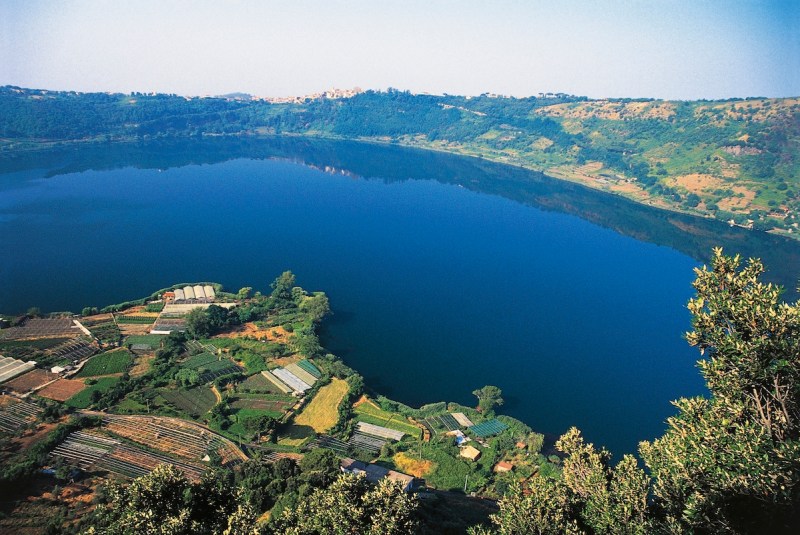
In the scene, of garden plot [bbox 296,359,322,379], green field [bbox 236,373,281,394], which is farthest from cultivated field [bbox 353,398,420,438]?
green field [bbox 236,373,281,394]

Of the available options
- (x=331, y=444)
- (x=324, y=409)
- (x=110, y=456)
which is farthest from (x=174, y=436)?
(x=331, y=444)

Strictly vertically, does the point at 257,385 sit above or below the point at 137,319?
below

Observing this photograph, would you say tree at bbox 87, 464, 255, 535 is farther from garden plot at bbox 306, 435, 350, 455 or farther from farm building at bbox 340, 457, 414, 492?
garden plot at bbox 306, 435, 350, 455

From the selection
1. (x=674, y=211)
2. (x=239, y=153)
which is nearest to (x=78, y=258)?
(x=239, y=153)

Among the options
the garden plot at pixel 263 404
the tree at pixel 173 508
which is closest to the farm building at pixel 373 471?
the garden plot at pixel 263 404

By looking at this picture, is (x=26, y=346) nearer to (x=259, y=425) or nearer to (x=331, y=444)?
(x=259, y=425)

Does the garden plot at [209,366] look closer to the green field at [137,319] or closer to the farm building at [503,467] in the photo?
the green field at [137,319]

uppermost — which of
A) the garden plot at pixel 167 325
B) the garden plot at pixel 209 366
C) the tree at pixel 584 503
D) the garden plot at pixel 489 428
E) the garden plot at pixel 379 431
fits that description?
the tree at pixel 584 503
